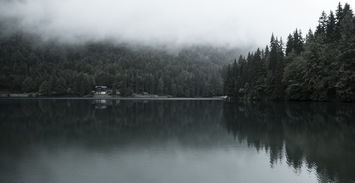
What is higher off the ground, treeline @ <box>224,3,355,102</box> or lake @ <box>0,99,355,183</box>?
treeline @ <box>224,3,355,102</box>

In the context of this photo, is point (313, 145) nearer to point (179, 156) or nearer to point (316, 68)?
point (179, 156)

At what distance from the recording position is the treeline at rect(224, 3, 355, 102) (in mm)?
66938

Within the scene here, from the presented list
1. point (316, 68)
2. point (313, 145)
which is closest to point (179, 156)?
point (313, 145)

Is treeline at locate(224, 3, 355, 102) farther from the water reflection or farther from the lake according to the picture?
the lake

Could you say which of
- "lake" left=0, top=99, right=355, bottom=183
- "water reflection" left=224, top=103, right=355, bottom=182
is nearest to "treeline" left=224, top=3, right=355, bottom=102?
"water reflection" left=224, top=103, right=355, bottom=182

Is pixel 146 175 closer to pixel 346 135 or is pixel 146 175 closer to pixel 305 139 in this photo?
pixel 305 139

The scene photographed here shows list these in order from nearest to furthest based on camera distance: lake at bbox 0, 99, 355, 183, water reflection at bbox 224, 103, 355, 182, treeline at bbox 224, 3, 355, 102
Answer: lake at bbox 0, 99, 355, 183 < water reflection at bbox 224, 103, 355, 182 < treeline at bbox 224, 3, 355, 102

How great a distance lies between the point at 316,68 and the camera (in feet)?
248

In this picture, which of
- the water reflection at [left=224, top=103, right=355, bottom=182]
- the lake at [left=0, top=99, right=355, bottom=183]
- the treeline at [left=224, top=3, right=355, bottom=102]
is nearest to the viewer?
the lake at [left=0, top=99, right=355, bottom=183]

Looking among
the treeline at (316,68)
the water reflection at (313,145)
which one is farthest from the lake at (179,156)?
the treeline at (316,68)

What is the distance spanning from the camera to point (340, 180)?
1437cm

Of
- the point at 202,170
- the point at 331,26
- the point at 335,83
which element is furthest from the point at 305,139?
the point at 331,26

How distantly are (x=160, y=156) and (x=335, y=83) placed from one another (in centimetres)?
5893

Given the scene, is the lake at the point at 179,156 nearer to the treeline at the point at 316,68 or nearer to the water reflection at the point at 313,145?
the water reflection at the point at 313,145
